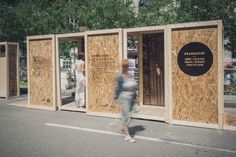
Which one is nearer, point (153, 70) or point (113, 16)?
point (153, 70)

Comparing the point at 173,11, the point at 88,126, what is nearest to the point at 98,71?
the point at 88,126

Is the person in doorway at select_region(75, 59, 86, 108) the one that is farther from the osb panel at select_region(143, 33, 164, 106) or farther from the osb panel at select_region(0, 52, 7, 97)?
the osb panel at select_region(0, 52, 7, 97)

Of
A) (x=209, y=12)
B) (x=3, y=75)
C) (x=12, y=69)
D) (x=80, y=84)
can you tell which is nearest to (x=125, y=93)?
(x=80, y=84)

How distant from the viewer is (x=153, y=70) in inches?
493

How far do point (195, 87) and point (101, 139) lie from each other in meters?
3.16

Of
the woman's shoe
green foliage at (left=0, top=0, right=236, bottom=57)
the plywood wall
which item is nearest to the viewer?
the woman's shoe

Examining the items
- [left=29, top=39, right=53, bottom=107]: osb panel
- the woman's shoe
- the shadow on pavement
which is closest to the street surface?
the shadow on pavement

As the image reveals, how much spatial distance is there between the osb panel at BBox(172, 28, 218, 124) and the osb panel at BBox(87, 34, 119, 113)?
213 cm

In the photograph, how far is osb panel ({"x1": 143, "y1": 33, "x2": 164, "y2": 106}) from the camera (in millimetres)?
12273

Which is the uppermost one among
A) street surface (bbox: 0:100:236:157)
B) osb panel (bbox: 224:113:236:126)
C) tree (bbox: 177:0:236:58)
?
tree (bbox: 177:0:236:58)

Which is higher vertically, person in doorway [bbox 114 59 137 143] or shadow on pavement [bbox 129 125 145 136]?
person in doorway [bbox 114 59 137 143]

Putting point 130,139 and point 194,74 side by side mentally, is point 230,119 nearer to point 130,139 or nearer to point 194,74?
point 194,74

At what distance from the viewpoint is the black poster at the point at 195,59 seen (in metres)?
9.17

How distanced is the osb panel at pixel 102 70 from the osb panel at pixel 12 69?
261 inches
